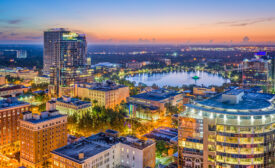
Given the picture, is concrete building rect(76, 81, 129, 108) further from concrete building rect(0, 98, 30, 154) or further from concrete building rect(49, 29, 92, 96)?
concrete building rect(0, 98, 30, 154)

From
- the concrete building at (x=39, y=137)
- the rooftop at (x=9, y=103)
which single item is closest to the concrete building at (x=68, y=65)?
the rooftop at (x=9, y=103)

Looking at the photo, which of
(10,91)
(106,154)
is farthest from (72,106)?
(106,154)

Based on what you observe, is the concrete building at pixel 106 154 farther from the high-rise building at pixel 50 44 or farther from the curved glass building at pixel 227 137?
the high-rise building at pixel 50 44

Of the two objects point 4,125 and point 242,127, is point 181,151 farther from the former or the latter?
point 4,125

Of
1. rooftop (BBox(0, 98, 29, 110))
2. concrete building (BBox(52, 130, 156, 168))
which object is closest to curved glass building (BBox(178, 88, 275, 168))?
concrete building (BBox(52, 130, 156, 168))

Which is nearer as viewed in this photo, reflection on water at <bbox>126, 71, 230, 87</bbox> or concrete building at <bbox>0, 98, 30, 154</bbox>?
concrete building at <bbox>0, 98, 30, 154</bbox>

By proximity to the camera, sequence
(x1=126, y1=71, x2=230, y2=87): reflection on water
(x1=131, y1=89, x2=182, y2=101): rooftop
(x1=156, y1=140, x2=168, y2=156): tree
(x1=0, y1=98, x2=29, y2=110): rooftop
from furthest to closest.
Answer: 1. (x1=126, y1=71, x2=230, y2=87): reflection on water
2. (x1=131, y1=89, x2=182, y2=101): rooftop
3. (x1=0, y1=98, x2=29, y2=110): rooftop
4. (x1=156, y1=140, x2=168, y2=156): tree

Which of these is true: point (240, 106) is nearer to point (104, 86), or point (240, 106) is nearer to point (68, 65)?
point (104, 86)
